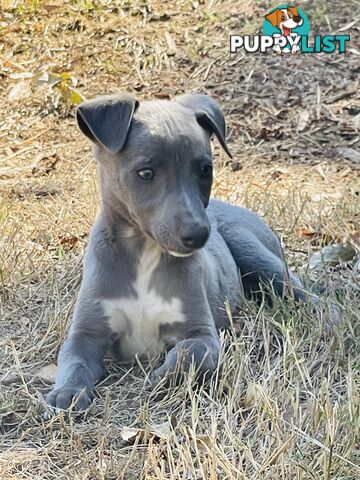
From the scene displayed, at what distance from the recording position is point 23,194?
267 inches

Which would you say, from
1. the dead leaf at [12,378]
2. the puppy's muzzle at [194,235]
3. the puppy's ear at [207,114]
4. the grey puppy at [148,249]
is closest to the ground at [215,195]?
the dead leaf at [12,378]

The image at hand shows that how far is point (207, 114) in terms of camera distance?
4.02 metres

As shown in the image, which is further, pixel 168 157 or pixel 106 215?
pixel 106 215

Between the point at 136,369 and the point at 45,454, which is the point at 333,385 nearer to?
the point at 136,369

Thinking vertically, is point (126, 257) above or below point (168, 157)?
below

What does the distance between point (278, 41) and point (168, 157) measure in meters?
5.09

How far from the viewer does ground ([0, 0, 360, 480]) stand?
125 inches

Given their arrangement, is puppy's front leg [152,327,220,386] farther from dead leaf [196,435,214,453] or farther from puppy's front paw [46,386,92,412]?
dead leaf [196,435,214,453]

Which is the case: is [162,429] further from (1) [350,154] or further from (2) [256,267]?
(1) [350,154]

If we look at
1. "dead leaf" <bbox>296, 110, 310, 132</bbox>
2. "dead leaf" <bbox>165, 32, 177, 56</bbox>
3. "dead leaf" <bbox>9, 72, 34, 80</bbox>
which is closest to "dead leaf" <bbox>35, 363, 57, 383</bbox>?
"dead leaf" <bbox>296, 110, 310, 132</bbox>

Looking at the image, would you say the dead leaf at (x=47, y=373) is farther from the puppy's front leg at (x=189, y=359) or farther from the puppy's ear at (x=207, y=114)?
the puppy's ear at (x=207, y=114)

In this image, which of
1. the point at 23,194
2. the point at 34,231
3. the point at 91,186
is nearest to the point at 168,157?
the point at 34,231

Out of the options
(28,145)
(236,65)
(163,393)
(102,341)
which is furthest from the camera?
(236,65)

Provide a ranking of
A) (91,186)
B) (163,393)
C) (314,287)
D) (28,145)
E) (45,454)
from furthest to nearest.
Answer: (28,145) < (91,186) < (314,287) < (163,393) < (45,454)
